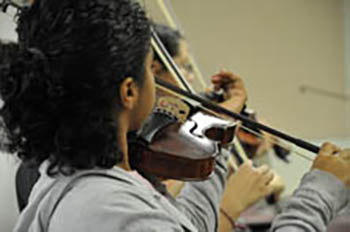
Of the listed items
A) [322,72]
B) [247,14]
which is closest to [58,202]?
[247,14]

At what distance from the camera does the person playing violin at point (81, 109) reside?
49cm

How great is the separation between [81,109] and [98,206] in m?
0.10

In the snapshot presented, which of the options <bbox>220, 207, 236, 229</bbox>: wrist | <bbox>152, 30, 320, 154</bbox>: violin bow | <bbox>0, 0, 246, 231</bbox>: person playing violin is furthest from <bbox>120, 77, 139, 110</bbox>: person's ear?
<bbox>220, 207, 236, 229</bbox>: wrist

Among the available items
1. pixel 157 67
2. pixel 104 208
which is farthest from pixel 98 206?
pixel 157 67

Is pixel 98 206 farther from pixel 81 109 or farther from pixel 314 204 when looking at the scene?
pixel 314 204

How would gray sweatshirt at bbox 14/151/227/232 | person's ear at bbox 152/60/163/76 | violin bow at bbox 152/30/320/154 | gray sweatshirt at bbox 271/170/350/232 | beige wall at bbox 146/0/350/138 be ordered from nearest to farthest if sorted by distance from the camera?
gray sweatshirt at bbox 14/151/227/232 < gray sweatshirt at bbox 271/170/350/232 < violin bow at bbox 152/30/320/154 < person's ear at bbox 152/60/163/76 < beige wall at bbox 146/0/350/138

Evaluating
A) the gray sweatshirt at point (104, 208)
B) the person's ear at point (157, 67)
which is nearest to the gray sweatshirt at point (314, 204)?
the gray sweatshirt at point (104, 208)

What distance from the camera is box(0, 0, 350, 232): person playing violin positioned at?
0.49m

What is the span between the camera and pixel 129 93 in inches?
21.8

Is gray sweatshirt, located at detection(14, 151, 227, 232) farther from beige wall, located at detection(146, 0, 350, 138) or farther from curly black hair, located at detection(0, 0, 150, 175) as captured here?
beige wall, located at detection(146, 0, 350, 138)

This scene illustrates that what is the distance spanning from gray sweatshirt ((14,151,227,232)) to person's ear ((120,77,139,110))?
0.06m

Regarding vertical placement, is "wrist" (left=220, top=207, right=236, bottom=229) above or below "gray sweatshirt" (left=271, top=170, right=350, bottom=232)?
below

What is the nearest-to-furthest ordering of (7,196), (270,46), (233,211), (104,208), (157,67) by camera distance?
1. (104,208)
2. (233,211)
3. (157,67)
4. (7,196)
5. (270,46)

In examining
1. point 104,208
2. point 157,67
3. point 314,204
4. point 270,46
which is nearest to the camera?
point 104,208
